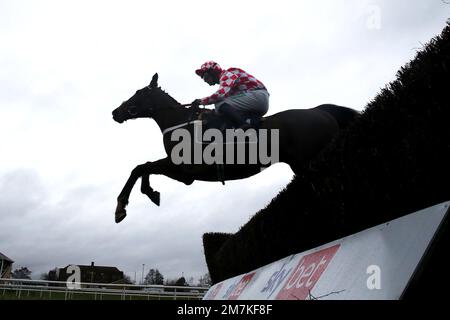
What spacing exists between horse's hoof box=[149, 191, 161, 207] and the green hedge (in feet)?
7.90

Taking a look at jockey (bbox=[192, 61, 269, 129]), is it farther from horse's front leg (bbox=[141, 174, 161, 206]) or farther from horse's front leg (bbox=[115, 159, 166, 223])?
horse's front leg (bbox=[141, 174, 161, 206])

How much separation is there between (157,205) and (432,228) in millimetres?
4926

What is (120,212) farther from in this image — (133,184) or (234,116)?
(234,116)

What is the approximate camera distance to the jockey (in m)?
5.88

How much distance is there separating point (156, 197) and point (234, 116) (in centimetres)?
177

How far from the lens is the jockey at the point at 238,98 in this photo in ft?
19.3

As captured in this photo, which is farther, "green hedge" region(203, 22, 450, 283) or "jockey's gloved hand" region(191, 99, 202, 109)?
"jockey's gloved hand" region(191, 99, 202, 109)

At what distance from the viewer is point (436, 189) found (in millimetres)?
2566

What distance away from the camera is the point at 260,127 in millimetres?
5883

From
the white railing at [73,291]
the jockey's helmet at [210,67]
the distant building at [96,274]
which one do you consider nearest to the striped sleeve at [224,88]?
the jockey's helmet at [210,67]

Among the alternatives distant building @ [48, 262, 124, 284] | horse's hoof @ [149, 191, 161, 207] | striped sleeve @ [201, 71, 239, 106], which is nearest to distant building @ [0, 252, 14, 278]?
distant building @ [48, 262, 124, 284]

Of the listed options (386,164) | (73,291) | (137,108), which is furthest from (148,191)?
(73,291)
